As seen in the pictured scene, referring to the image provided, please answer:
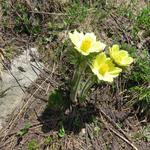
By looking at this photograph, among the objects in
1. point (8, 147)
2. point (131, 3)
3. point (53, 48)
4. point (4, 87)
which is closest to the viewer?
point (8, 147)

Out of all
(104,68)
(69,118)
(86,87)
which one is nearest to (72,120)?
(69,118)

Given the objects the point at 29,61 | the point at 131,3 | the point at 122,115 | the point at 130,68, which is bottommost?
the point at 122,115

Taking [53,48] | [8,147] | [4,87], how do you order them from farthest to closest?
[53,48], [4,87], [8,147]

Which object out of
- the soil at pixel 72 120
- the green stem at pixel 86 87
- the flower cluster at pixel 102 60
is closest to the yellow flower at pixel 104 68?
the flower cluster at pixel 102 60

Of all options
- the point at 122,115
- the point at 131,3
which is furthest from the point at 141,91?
the point at 131,3

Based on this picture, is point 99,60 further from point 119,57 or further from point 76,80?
point 76,80

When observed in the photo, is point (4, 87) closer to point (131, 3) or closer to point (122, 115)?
point (122, 115)

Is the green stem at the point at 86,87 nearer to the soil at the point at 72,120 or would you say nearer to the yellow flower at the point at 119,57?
the soil at the point at 72,120

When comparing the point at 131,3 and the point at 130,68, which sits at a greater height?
the point at 131,3
